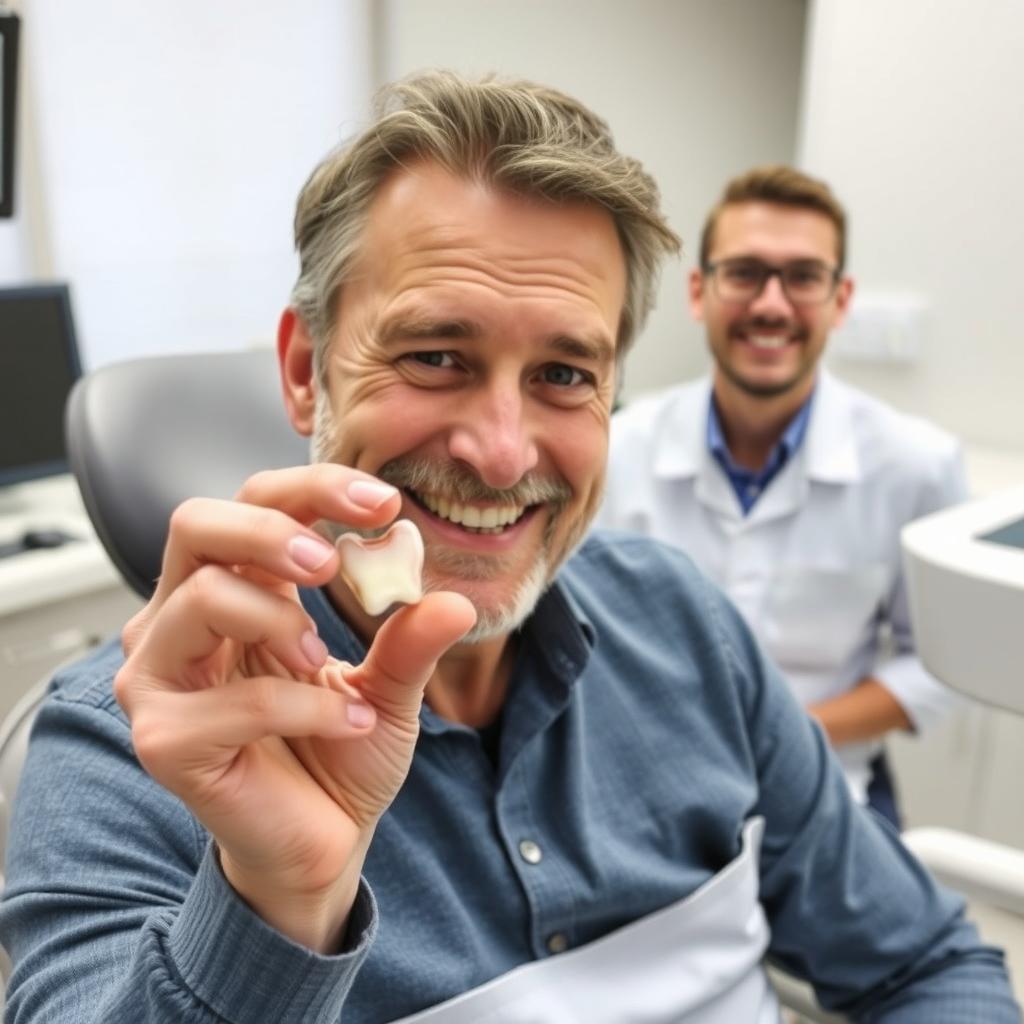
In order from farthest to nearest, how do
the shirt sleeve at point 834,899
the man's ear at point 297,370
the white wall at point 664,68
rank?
the white wall at point 664,68 → the shirt sleeve at point 834,899 → the man's ear at point 297,370

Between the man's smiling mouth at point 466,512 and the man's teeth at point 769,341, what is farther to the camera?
the man's teeth at point 769,341

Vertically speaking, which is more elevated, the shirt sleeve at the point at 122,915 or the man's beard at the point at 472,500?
the man's beard at the point at 472,500

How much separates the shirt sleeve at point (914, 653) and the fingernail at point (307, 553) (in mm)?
1315

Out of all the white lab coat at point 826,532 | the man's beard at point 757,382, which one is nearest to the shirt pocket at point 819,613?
the white lab coat at point 826,532

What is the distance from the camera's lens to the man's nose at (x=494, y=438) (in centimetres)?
72

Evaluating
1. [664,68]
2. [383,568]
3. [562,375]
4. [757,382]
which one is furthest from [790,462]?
[664,68]

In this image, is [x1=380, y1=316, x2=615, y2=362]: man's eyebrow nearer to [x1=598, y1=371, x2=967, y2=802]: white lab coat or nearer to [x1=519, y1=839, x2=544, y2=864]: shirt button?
[x1=519, y1=839, x2=544, y2=864]: shirt button

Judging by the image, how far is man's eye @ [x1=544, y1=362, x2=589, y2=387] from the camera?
2.57ft

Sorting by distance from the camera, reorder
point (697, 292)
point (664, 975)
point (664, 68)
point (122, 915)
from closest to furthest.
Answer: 1. point (122, 915)
2. point (664, 975)
3. point (697, 292)
4. point (664, 68)

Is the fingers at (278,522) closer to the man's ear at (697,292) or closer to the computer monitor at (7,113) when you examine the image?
the man's ear at (697,292)

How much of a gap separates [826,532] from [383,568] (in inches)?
50.3

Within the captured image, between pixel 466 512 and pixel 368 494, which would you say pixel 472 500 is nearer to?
pixel 466 512

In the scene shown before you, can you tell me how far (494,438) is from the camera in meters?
0.72

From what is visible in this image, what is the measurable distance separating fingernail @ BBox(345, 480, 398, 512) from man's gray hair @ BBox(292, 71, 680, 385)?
1.18 feet
